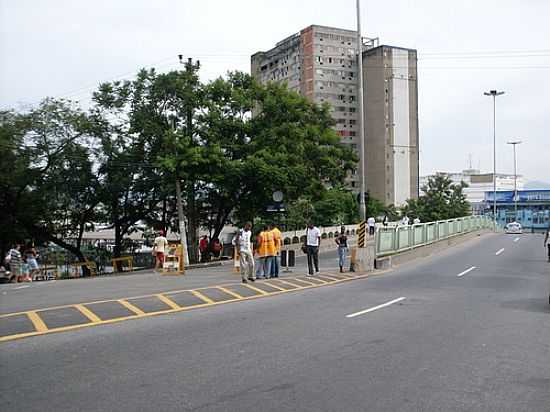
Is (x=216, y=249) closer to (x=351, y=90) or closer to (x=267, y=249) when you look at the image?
(x=267, y=249)

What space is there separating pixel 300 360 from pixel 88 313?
5.52m

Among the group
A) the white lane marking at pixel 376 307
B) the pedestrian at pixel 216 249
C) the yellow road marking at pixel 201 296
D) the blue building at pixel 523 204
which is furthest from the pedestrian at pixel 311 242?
the blue building at pixel 523 204

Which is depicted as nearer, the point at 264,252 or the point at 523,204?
the point at 264,252

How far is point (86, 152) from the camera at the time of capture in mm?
33406

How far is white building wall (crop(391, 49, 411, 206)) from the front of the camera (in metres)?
98.2

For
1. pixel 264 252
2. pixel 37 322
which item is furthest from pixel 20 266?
pixel 37 322

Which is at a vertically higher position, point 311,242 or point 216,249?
point 311,242

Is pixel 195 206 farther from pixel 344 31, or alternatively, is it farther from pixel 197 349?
pixel 344 31

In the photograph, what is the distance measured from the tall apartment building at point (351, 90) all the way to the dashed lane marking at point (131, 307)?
271 ft

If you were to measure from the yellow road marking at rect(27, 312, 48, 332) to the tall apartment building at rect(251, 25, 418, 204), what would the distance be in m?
87.8

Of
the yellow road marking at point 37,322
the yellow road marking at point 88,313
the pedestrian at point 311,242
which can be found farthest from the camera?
the pedestrian at point 311,242

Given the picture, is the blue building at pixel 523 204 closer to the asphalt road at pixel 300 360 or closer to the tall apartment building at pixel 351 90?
the tall apartment building at pixel 351 90

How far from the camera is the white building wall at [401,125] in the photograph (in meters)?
98.2

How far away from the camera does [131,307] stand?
40.8ft
